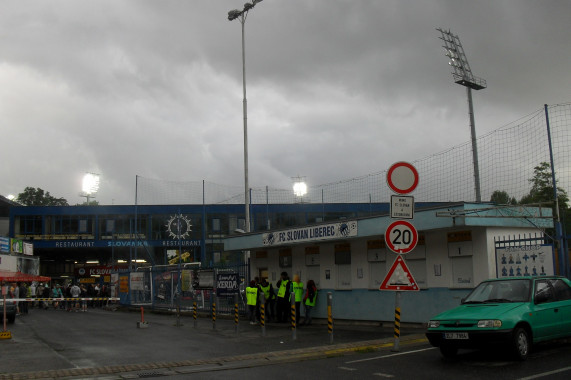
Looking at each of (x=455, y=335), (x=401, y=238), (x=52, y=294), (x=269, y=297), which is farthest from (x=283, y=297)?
(x=52, y=294)

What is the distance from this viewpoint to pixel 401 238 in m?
11.6

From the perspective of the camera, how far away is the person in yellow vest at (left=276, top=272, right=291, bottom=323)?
65.2 feet

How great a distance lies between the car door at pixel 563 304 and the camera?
10.6m

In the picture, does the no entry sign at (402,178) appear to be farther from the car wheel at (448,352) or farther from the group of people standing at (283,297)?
the group of people standing at (283,297)

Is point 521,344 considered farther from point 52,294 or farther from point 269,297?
point 52,294

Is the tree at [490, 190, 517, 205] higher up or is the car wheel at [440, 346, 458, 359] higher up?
the tree at [490, 190, 517, 205]

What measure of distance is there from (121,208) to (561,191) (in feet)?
165

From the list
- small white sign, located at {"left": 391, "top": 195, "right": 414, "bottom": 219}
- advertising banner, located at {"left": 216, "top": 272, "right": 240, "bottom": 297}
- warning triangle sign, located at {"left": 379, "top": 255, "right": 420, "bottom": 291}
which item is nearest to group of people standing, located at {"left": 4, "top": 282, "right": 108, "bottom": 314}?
advertising banner, located at {"left": 216, "top": 272, "right": 240, "bottom": 297}

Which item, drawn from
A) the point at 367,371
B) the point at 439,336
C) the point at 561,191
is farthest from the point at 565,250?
the point at 367,371

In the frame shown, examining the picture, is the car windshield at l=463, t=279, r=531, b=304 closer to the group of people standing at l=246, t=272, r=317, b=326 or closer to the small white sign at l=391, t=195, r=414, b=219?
the small white sign at l=391, t=195, r=414, b=219

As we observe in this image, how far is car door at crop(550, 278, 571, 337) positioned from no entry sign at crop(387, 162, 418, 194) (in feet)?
10.9

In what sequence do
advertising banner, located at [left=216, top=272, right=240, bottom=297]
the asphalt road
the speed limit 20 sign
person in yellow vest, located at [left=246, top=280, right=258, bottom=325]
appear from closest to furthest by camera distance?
the asphalt road, the speed limit 20 sign, advertising banner, located at [left=216, top=272, right=240, bottom=297], person in yellow vest, located at [left=246, top=280, right=258, bottom=325]

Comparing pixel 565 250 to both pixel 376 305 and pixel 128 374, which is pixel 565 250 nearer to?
pixel 376 305

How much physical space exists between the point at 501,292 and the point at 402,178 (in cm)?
300
